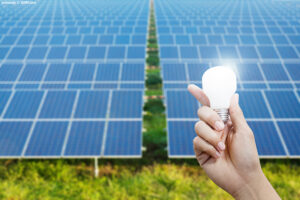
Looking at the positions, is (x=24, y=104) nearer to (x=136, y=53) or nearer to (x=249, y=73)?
(x=136, y=53)

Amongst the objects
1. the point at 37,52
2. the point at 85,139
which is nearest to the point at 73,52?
the point at 37,52

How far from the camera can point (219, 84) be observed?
1.71 metres

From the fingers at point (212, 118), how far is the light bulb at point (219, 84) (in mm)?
64

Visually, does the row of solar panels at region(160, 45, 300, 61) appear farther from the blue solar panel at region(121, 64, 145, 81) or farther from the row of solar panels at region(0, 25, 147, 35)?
the row of solar panels at region(0, 25, 147, 35)

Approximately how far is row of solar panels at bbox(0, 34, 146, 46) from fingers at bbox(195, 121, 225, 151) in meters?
11.2

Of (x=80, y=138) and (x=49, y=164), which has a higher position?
(x=80, y=138)

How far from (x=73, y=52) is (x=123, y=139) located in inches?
281

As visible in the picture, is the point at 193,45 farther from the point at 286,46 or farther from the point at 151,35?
the point at 151,35

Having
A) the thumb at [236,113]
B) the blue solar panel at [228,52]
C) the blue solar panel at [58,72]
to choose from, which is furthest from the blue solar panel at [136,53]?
the thumb at [236,113]

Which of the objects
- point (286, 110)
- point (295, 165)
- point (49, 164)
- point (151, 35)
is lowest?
point (151, 35)

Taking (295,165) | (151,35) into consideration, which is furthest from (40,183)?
(151,35)

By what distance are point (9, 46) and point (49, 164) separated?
8.24 meters

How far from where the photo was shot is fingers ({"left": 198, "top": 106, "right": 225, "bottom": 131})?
68.4 inches

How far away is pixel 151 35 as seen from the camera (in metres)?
18.9
